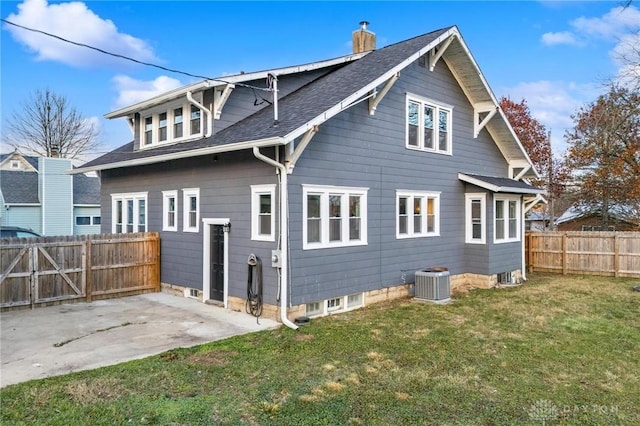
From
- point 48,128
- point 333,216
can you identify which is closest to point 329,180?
point 333,216

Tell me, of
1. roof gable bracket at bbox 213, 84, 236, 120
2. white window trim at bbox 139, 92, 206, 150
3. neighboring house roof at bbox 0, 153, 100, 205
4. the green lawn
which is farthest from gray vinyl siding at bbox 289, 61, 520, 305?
neighboring house roof at bbox 0, 153, 100, 205

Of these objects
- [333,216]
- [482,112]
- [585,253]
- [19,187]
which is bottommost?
[585,253]

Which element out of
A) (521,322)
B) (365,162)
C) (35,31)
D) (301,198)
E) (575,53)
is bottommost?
(521,322)

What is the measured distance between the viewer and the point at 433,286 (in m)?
10.6

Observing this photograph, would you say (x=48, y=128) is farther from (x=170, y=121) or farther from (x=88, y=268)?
(x=88, y=268)

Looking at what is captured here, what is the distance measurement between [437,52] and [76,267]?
10.4 metres

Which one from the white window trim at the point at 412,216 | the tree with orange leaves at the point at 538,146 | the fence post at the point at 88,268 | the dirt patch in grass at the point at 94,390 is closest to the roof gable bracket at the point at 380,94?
the white window trim at the point at 412,216

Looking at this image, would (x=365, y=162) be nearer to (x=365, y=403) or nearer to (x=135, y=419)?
(x=365, y=403)

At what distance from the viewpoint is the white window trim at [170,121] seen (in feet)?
35.1

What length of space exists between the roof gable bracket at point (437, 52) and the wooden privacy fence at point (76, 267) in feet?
28.3

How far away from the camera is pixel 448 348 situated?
22.4ft

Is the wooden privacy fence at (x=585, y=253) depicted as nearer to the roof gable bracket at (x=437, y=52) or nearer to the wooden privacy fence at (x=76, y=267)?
the roof gable bracket at (x=437, y=52)

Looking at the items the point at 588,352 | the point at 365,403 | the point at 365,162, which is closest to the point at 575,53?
the point at 365,162

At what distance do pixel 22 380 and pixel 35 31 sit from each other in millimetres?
4911
